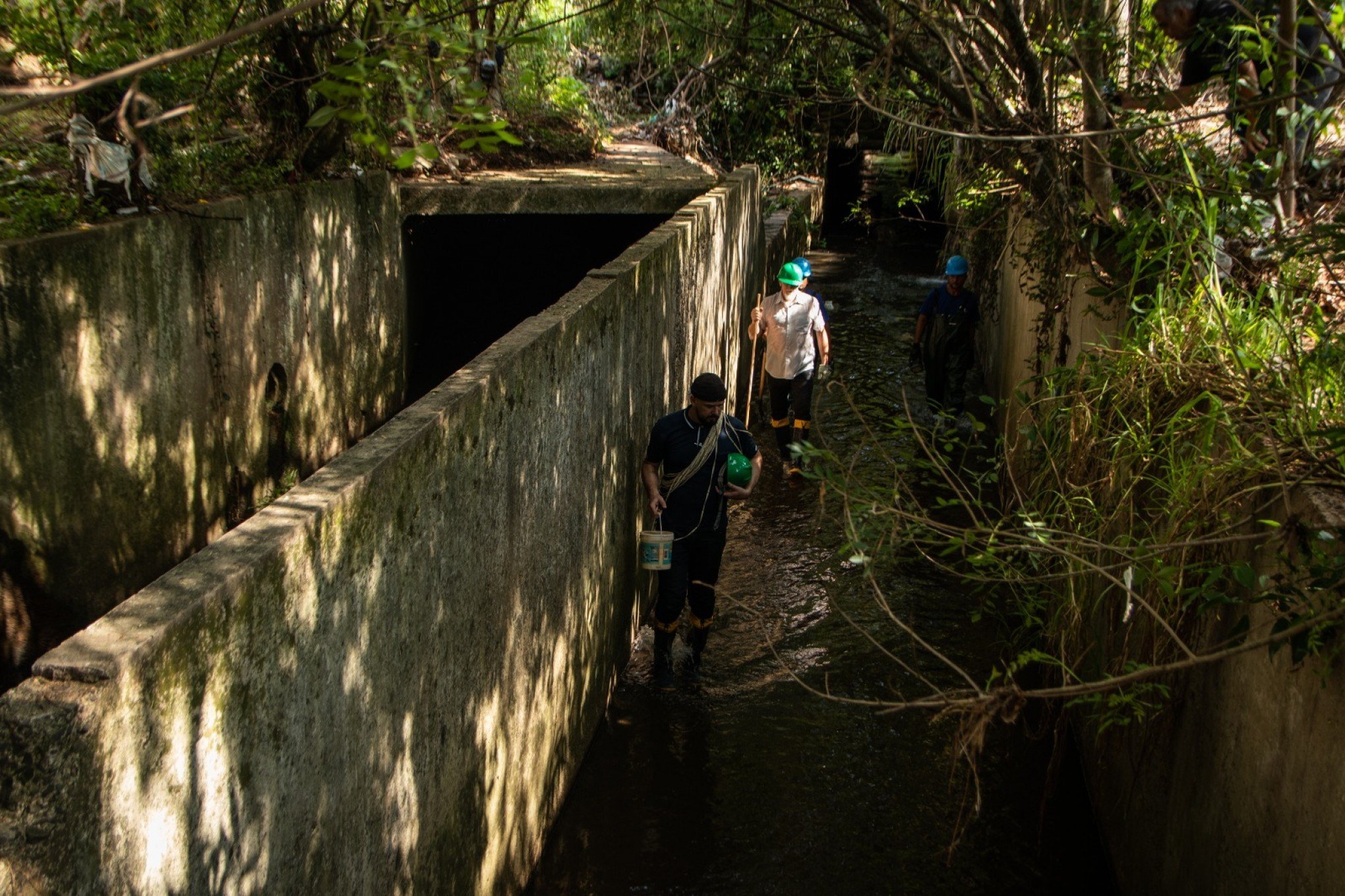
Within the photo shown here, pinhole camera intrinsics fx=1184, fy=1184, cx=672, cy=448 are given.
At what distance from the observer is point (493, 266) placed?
39.6ft

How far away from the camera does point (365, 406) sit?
9.91m

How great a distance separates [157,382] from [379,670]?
433cm

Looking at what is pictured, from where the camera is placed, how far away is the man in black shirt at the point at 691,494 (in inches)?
248

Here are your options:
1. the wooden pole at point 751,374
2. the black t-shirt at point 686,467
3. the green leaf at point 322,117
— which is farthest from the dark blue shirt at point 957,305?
the green leaf at point 322,117

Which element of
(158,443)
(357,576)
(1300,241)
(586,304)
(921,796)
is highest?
(1300,241)

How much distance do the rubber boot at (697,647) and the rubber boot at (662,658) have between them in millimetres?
129

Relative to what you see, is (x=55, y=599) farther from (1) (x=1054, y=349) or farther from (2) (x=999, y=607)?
(1) (x=1054, y=349)

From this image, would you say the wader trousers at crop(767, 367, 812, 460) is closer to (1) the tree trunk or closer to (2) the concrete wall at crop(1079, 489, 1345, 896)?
(1) the tree trunk

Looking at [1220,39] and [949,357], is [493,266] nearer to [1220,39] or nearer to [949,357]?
[949,357]

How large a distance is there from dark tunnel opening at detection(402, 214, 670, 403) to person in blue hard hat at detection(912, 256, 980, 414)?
297cm

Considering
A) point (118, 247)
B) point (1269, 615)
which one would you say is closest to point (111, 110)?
point (118, 247)

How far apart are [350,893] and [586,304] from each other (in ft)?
9.45

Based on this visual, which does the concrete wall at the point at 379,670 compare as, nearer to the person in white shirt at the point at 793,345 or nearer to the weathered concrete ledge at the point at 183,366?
the weathered concrete ledge at the point at 183,366

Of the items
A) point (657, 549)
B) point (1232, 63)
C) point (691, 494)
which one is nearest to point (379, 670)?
point (657, 549)
